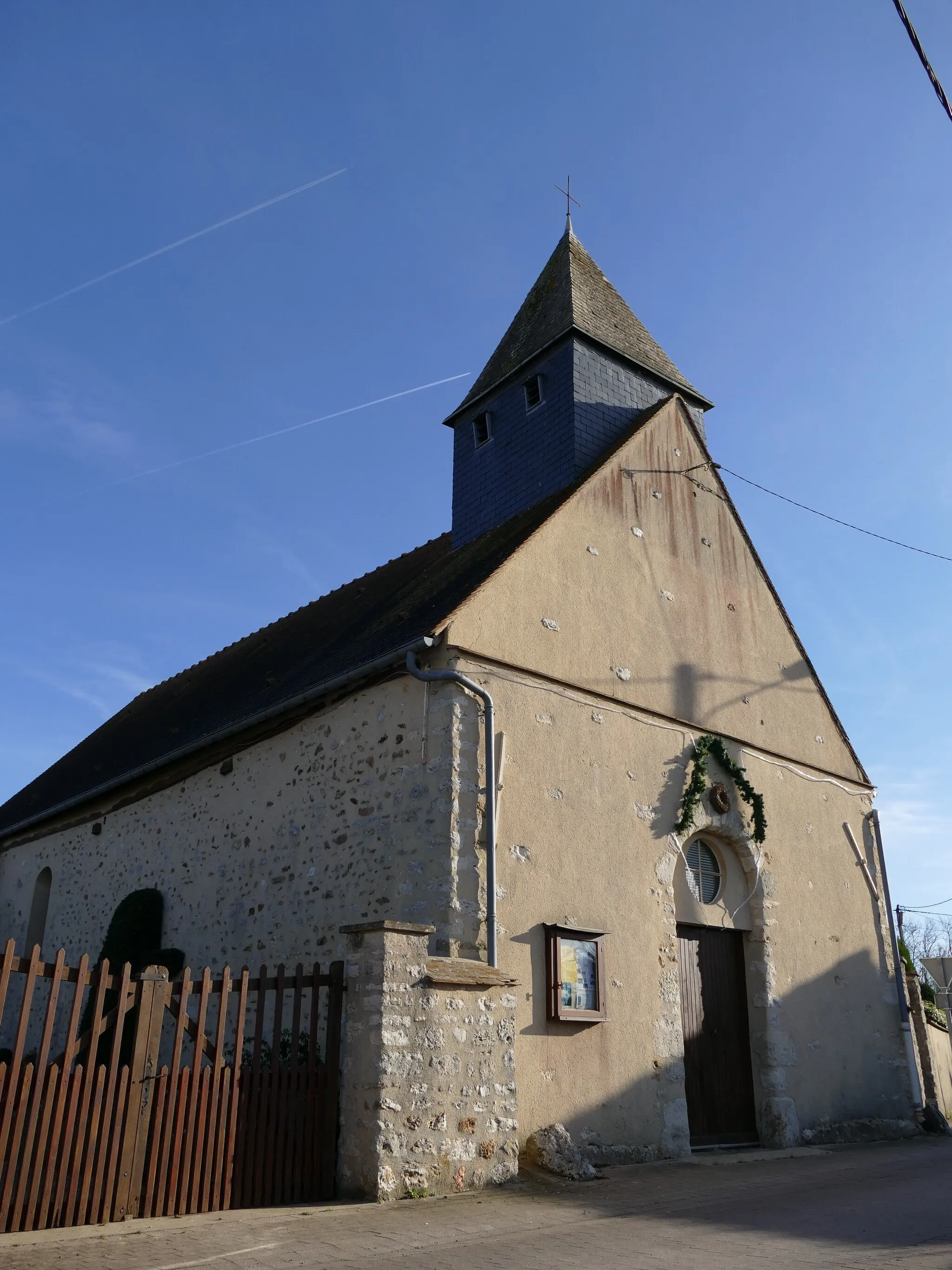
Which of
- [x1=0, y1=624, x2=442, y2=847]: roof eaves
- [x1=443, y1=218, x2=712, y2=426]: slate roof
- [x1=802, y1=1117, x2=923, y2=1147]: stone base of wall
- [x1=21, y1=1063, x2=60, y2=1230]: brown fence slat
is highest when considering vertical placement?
[x1=443, y1=218, x2=712, y2=426]: slate roof

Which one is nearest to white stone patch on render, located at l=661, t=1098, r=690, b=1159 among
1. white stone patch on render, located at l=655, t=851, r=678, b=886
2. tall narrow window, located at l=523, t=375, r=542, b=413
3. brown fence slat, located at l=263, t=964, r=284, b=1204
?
white stone patch on render, located at l=655, t=851, r=678, b=886

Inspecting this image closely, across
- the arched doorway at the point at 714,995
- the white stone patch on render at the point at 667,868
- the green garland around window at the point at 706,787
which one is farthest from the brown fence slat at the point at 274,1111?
the green garland around window at the point at 706,787

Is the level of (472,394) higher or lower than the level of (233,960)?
higher

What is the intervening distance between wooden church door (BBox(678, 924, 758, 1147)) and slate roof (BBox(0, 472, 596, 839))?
431 cm

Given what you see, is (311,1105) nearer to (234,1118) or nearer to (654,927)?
Answer: (234,1118)

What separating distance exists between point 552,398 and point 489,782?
6135 mm

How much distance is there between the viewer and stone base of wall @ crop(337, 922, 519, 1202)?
6.62 m

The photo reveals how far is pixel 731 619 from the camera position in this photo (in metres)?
12.1

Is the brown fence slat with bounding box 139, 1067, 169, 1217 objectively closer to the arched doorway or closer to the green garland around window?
the arched doorway

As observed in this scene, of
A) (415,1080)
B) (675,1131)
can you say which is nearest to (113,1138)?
(415,1080)

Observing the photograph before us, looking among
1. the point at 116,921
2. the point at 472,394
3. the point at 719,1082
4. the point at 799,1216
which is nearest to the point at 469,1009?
the point at 799,1216

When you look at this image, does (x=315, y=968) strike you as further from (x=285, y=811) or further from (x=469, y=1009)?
(x=285, y=811)

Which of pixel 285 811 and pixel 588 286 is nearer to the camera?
pixel 285 811

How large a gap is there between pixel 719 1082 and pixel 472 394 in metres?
9.40
